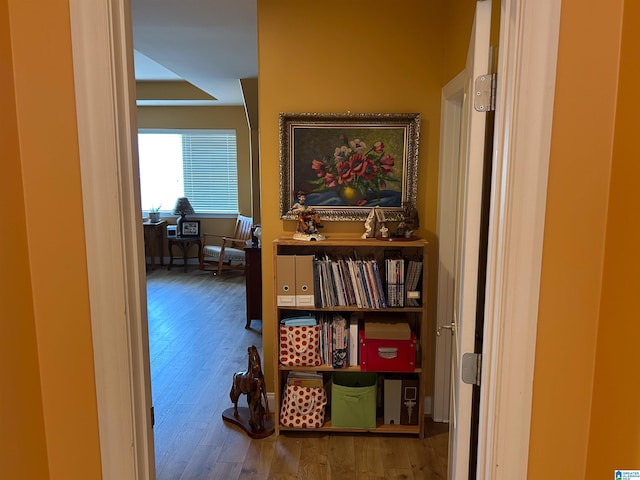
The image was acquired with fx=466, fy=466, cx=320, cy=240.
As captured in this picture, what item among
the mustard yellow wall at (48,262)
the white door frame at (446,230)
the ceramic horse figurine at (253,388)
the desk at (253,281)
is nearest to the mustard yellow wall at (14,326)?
the mustard yellow wall at (48,262)

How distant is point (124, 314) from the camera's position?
1066 millimetres

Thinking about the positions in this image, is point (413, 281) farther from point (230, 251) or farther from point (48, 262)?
point (230, 251)

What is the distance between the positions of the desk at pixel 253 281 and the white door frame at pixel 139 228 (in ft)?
11.0

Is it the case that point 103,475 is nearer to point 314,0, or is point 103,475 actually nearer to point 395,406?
point 395,406

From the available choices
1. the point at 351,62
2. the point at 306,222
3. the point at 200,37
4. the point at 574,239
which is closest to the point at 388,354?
the point at 306,222

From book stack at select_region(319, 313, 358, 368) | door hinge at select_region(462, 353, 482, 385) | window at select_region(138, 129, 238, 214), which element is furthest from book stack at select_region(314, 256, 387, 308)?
window at select_region(138, 129, 238, 214)

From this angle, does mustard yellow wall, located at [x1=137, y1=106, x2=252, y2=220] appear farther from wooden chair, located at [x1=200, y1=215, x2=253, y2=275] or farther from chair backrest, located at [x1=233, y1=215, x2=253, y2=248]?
wooden chair, located at [x1=200, y1=215, x2=253, y2=275]

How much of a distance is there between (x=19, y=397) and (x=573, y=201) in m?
1.28

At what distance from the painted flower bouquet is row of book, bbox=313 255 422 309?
16.6 inches

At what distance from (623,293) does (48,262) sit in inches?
48.9

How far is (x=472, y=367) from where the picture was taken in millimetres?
1247

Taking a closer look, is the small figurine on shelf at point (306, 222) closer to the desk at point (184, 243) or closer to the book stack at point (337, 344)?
the book stack at point (337, 344)

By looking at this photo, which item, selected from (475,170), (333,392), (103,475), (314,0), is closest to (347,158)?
(314,0)

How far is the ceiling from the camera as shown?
306cm
